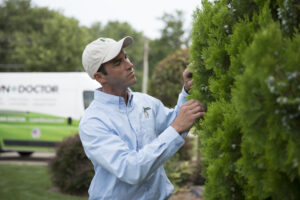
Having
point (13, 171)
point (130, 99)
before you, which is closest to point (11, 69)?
point (13, 171)

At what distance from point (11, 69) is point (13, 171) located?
2617 cm

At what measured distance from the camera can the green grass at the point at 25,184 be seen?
24.6 ft

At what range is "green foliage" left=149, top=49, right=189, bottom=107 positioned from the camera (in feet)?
29.2

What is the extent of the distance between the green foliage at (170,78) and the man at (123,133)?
5.91 metres

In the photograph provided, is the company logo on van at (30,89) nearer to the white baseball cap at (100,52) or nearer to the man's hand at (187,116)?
the white baseball cap at (100,52)

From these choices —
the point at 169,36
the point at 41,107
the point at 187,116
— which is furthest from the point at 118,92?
the point at 169,36

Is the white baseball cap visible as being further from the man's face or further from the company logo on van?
the company logo on van

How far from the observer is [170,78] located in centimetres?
905

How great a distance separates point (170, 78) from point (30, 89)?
6091mm

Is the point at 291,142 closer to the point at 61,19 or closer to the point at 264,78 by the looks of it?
the point at 264,78

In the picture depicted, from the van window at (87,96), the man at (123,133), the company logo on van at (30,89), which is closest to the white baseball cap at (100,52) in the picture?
the man at (123,133)

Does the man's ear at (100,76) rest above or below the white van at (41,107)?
above

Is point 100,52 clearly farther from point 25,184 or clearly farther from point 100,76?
point 25,184

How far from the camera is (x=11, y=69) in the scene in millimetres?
34125
